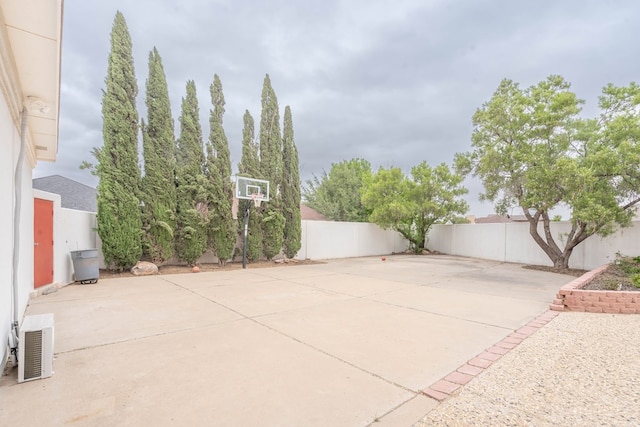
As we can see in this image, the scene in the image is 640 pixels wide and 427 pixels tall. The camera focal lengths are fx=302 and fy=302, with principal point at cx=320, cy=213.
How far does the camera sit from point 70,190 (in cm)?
1620

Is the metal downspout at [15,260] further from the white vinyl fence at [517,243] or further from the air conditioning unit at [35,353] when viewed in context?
the white vinyl fence at [517,243]

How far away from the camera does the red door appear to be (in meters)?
6.12

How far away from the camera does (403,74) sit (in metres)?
10.8

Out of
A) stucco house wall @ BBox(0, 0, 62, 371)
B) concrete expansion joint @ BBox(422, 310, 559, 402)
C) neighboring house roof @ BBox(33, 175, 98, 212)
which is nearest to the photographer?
stucco house wall @ BBox(0, 0, 62, 371)

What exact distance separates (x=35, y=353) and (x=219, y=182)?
8360mm

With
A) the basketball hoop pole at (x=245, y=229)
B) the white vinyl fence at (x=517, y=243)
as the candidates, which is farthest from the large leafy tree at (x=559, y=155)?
the basketball hoop pole at (x=245, y=229)

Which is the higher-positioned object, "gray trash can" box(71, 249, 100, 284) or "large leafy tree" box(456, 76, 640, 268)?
"large leafy tree" box(456, 76, 640, 268)

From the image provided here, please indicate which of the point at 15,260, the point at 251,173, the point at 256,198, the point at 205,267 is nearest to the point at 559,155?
the point at 256,198

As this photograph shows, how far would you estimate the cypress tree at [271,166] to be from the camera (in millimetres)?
12273

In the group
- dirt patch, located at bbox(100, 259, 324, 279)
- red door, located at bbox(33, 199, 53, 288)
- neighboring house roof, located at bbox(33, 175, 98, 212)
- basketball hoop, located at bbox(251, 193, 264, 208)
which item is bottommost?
dirt patch, located at bbox(100, 259, 324, 279)

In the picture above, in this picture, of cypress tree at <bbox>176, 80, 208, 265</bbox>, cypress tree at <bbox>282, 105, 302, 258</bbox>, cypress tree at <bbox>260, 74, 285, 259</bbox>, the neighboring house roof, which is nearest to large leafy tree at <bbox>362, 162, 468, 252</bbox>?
cypress tree at <bbox>282, 105, 302, 258</bbox>

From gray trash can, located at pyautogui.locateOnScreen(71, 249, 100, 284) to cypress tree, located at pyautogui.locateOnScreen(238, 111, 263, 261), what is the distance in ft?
16.3

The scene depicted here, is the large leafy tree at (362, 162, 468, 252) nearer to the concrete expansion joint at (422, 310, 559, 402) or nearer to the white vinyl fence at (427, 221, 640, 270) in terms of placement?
the white vinyl fence at (427, 221, 640, 270)

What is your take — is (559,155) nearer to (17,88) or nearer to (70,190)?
(17,88)
